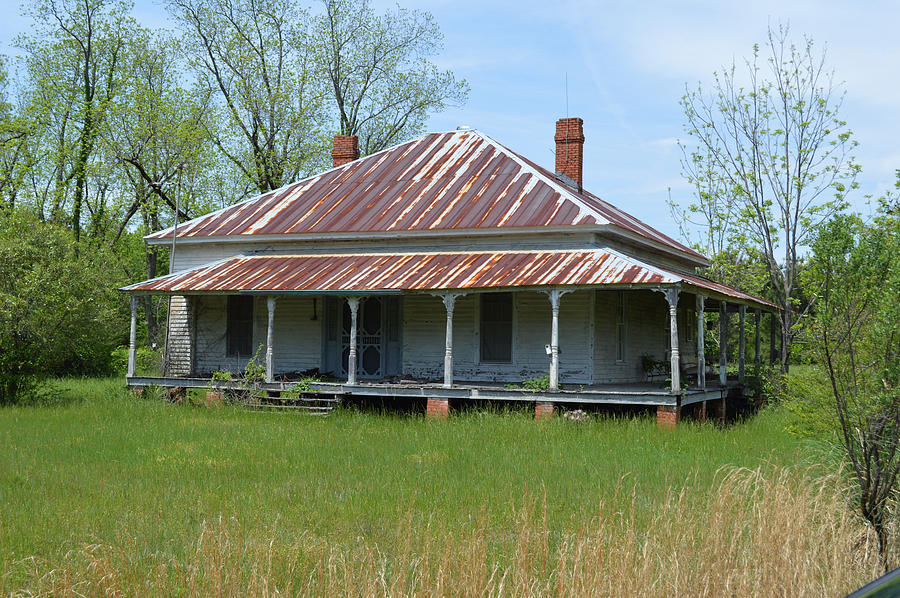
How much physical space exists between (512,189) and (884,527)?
14.7 metres

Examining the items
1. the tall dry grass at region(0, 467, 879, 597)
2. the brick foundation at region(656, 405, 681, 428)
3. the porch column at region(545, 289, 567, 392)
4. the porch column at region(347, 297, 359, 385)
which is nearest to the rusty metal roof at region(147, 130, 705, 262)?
the porch column at region(545, 289, 567, 392)

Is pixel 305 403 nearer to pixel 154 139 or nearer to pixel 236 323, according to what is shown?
pixel 236 323

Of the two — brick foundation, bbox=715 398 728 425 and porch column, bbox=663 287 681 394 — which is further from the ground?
porch column, bbox=663 287 681 394

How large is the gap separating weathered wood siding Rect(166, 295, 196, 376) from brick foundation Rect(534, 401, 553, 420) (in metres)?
10.1

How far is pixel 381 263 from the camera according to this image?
21.1 metres

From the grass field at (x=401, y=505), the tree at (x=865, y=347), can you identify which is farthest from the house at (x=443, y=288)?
the tree at (x=865, y=347)

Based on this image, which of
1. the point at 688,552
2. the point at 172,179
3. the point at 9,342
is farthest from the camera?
the point at 172,179

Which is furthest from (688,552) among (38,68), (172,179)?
(38,68)

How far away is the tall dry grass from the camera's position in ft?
19.3

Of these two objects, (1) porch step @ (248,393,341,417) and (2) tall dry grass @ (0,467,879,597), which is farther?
(1) porch step @ (248,393,341,417)

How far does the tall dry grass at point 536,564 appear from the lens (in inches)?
232

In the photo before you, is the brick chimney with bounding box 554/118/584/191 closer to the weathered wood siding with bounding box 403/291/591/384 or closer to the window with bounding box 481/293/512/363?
the window with bounding box 481/293/512/363

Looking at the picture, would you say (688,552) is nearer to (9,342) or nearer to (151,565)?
(151,565)

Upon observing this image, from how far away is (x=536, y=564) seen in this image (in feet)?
21.4
